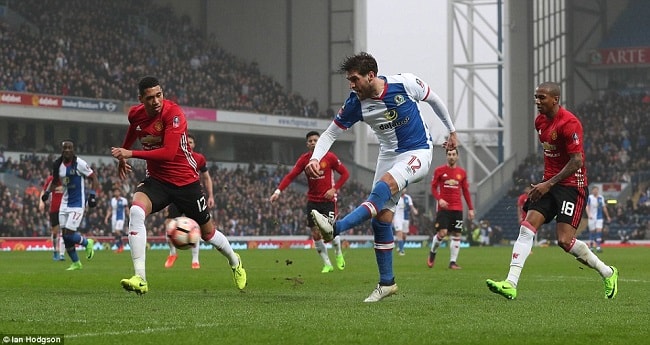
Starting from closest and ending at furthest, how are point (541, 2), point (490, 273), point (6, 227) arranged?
point (490, 273) → point (6, 227) → point (541, 2)

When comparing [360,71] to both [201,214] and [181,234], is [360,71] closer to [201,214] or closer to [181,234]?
[181,234]

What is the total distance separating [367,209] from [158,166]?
3.21 metres

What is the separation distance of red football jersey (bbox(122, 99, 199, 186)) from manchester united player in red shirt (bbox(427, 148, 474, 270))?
36.9 feet

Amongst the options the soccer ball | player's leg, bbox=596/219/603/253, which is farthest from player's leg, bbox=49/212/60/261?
player's leg, bbox=596/219/603/253

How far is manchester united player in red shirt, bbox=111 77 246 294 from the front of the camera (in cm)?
1337

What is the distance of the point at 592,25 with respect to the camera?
68.6m

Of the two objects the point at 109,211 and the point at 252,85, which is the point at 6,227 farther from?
the point at 252,85

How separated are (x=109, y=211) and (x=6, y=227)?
13.1 feet

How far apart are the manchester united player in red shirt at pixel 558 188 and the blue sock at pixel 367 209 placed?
179 centimetres

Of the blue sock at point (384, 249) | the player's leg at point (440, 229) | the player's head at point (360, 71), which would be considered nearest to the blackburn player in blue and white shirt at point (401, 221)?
the player's leg at point (440, 229)

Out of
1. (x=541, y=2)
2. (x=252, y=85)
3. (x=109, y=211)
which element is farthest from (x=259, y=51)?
(x=109, y=211)

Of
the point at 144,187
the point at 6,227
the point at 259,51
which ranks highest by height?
the point at 259,51

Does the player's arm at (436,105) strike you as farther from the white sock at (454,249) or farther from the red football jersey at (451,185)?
the red football jersey at (451,185)

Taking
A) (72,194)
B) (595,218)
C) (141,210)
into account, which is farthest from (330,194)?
(595,218)
